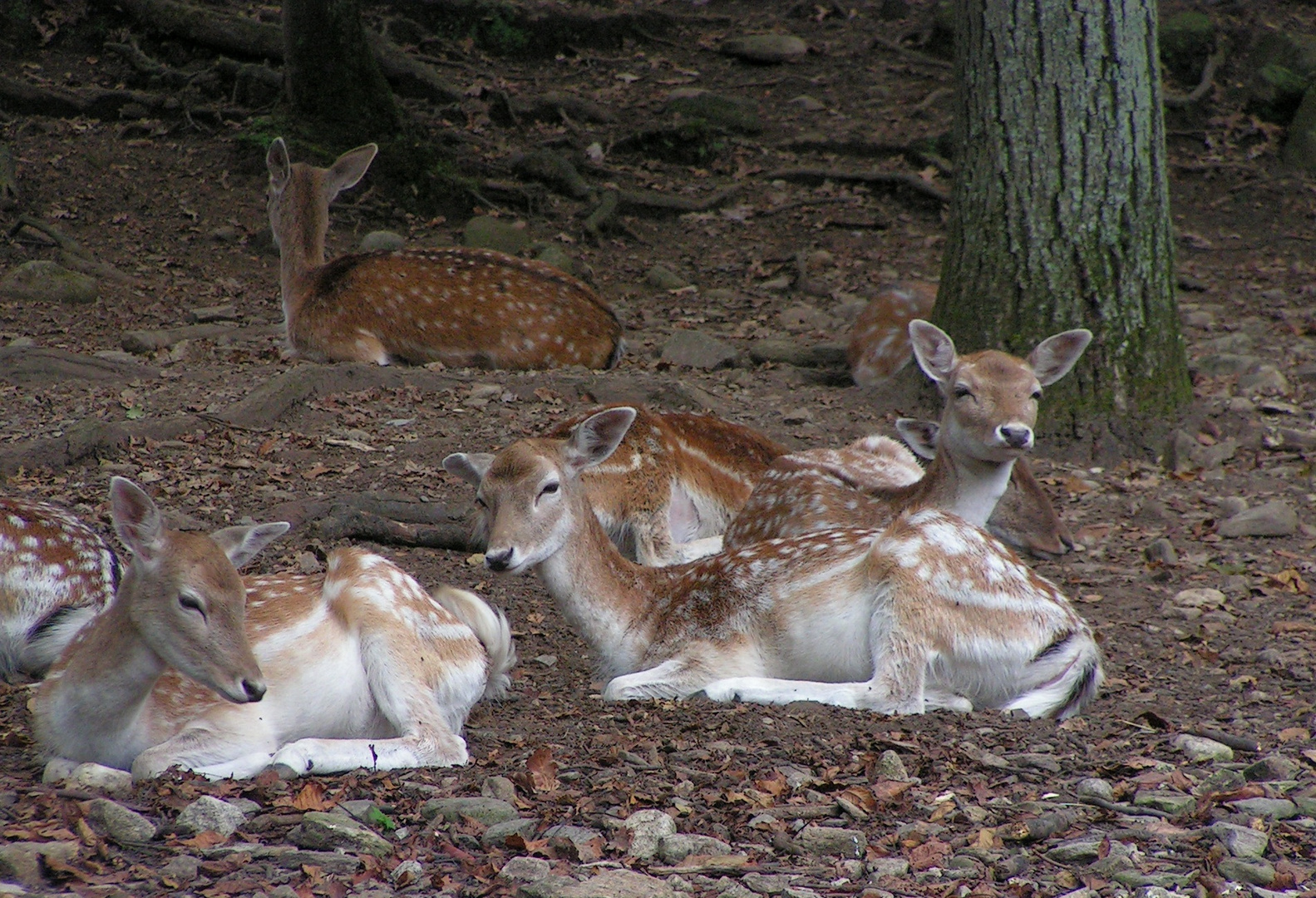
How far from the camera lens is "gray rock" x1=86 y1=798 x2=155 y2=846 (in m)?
3.04

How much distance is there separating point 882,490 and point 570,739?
2.45 metres

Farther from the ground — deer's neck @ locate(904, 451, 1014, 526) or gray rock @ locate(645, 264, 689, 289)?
deer's neck @ locate(904, 451, 1014, 526)

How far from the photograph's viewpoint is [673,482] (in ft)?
20.8

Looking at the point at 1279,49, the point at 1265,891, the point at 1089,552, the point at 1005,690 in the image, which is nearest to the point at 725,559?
the point at 1005,690

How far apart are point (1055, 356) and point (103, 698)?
4171 mm

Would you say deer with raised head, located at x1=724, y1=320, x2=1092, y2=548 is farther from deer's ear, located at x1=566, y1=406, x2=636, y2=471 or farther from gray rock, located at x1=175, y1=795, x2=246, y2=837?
gray rock, located at x1=175, y1=795, x2=246, y2=837

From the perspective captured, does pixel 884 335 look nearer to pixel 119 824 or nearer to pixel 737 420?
pixel 737 420

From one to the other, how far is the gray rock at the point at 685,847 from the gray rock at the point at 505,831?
305 mm

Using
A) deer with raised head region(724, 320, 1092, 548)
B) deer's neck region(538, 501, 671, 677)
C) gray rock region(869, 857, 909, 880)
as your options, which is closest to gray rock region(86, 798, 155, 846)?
gray rock region(869, 857, 909, 880)

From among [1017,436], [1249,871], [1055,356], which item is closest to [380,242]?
[1055,356]

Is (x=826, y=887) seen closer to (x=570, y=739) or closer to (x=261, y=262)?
(x=570, y=739)

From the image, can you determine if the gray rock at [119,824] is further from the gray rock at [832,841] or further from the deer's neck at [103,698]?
the gray rock at [832,841]

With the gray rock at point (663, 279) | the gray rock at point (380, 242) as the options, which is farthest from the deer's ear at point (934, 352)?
the gray rock at point (380, 242)

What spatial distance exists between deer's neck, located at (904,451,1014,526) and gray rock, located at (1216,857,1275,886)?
105 inches
